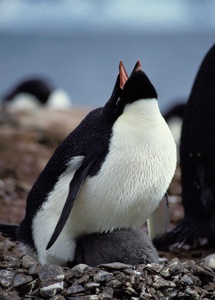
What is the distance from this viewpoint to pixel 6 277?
12.9 feet

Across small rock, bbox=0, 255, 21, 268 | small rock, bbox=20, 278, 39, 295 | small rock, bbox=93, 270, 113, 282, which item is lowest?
small rock, bbox=20, 278, 39, 295

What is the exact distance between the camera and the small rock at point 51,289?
3.79 m

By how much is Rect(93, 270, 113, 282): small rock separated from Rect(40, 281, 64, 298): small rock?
0.46 feet

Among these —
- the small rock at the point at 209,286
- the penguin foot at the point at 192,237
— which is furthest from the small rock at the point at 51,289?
the penguin foot at the point at 192,237

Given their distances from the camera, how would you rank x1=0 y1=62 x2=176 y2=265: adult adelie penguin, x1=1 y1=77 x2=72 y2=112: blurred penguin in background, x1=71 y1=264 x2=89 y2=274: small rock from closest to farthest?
x1=71 y1=264 x2=89 y2=274: small rock → x1=0 y1=62 x2=176 y2=265: adult adelie penguin → x1=1 y1=77 x2=72 y2=112: blurred penguin in background

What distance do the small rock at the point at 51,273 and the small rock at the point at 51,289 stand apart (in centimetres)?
3

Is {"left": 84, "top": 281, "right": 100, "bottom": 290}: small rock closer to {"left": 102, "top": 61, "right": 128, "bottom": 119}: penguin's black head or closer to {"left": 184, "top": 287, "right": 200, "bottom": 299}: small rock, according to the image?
{"left": 184, "top": 287, "right": 200, "bottom": 299}: small rock

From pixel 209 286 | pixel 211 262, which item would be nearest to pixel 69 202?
pixel 209 286

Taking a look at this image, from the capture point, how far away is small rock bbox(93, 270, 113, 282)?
3.81 m

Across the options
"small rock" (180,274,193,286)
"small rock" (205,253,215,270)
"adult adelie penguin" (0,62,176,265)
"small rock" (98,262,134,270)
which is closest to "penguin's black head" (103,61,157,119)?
"adult adelie penguin" (0,62,176,265)

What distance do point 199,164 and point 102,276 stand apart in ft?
6.49

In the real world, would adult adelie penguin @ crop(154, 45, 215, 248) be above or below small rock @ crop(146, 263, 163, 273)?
above

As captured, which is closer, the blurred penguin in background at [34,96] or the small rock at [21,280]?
the small rock at [21,280]

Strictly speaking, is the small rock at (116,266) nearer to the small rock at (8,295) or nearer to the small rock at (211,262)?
the small rock at (8,295)
